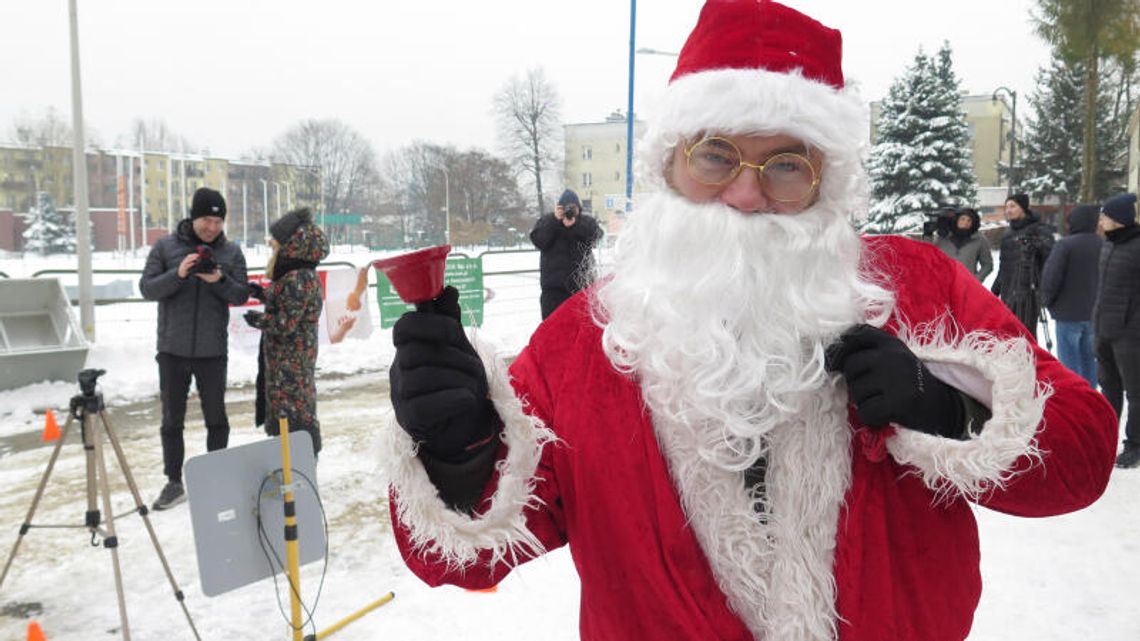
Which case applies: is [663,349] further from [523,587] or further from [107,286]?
[107,286]

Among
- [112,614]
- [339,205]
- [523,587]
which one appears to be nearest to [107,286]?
[112,614]

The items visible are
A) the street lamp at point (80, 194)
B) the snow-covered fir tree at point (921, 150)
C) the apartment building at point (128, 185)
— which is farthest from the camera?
the apartment building at point (128, 185)

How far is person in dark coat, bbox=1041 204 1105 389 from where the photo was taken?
6.26 meters

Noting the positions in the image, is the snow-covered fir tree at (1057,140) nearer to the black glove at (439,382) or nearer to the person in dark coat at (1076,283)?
the person in dark coat at (1076,283)

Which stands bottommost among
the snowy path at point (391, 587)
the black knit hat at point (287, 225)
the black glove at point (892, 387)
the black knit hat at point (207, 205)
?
the snowy path at point (391, 587)

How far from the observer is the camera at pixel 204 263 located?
4.60m

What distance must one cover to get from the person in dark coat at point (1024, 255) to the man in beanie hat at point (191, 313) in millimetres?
7462

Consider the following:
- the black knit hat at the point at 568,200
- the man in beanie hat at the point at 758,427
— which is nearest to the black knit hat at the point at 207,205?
the black knit hat at the point at 568,200

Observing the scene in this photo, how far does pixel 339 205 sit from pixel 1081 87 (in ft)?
152

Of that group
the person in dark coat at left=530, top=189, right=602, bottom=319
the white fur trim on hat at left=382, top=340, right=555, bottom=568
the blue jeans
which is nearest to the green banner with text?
the person in dark coat at left=530, top=189, right=602, bottom=319

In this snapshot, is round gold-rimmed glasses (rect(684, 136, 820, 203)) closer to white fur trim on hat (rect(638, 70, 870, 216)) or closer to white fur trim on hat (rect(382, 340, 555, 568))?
white fur trim on hat (rect(638, 70, 870, 216))

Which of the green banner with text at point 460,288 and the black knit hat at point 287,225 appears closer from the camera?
the black knit hat at point 287,225

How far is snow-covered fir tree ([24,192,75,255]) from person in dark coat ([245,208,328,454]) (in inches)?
1733

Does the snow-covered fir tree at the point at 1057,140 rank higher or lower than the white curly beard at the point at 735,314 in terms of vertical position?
higher
